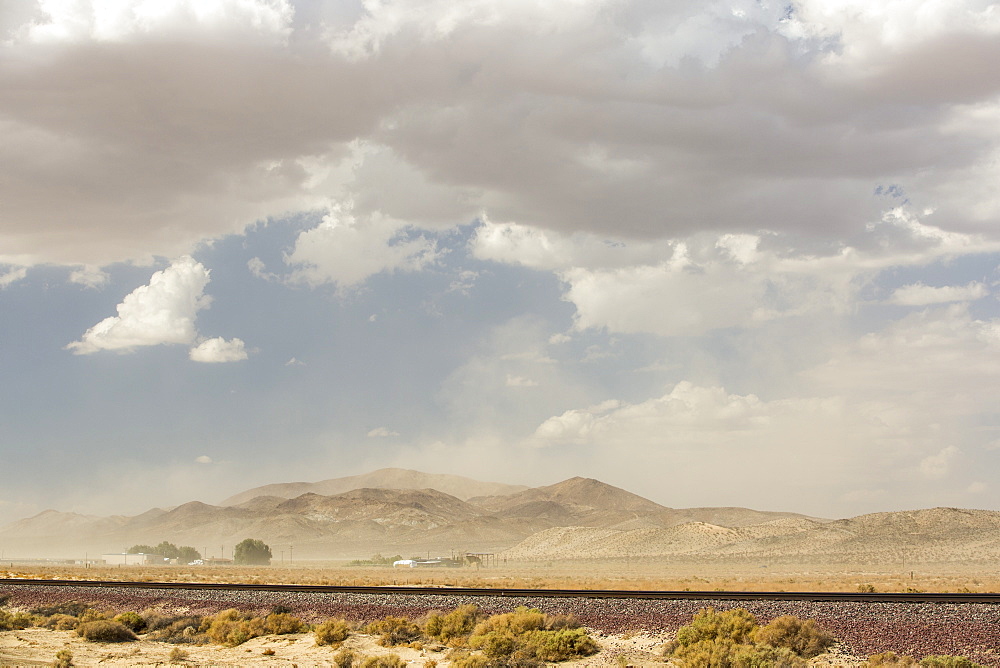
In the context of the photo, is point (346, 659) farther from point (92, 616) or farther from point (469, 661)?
point (92, 616)

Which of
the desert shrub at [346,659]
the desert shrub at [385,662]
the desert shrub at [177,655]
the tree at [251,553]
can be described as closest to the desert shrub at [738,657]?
the desert shrub at [385,662]

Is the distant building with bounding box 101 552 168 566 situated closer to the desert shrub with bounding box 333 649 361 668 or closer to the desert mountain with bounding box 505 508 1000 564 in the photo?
the desert mountain with bounding box 505 508 1000 564

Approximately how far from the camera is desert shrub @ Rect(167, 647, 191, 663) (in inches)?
1017

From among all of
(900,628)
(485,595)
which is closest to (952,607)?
(900,628)

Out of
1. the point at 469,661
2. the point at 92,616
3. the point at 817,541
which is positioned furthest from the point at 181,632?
the point at 817,541

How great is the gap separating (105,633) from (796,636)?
21588mm

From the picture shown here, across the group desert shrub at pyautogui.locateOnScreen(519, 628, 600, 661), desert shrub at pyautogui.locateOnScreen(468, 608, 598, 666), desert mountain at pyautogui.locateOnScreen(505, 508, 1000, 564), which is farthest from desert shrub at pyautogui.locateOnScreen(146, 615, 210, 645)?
desert mountain at pyautogui.locateOnScreen(505, 508, 1000, 564)

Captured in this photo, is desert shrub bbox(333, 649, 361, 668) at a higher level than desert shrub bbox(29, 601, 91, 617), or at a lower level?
lower

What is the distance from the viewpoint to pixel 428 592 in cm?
3759

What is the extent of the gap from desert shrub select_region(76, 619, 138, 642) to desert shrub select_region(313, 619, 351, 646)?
6.53 m

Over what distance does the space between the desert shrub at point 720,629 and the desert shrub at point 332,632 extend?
10.3 m

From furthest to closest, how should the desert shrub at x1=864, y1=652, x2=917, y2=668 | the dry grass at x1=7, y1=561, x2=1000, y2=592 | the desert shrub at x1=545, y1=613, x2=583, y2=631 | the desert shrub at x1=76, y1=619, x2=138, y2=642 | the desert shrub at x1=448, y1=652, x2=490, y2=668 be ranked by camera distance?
the dry grass at x1=7, y1=561, x2=1000, y2=592 → the desert shrub at x1=76, y1=619, x2=138, y2=642 → the desert shrub at x1=545, y1=613, x2=583, y2=631 → the desert shrub at x1=448, y1=652, x2=490, y2=668 → the desert shrub at x1=864, y1=652, x2=917, y2=668

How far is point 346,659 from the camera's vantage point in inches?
987

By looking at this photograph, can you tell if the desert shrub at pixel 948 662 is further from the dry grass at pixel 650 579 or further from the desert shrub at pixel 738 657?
the dry grass at pixel 650 579
